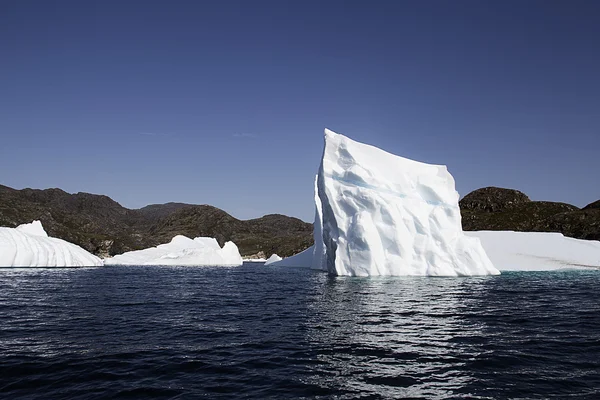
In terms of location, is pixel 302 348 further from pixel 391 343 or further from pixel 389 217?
pixel 389 217

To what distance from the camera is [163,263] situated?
78.1 meters

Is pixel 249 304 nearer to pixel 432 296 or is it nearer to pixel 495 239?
pixel 432 296

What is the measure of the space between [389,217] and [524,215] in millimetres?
102280

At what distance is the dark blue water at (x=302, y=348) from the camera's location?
8836mm

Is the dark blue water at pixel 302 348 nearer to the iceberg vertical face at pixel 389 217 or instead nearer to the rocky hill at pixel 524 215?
the iceberg vertical face at pixel 389 217

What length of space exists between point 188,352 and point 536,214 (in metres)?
133

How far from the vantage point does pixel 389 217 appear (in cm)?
3772

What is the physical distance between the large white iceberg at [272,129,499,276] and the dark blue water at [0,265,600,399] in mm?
14433

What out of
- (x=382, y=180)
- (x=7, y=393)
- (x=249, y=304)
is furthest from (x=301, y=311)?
(x=382, y=180)

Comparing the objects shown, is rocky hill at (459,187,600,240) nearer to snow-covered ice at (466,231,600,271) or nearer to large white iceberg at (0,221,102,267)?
snow-covered ice at (466,231,600,271)

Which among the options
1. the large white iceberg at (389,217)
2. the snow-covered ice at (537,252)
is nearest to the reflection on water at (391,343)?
the large white iceberg at (389,217)

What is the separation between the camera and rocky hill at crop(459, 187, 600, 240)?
102 metres

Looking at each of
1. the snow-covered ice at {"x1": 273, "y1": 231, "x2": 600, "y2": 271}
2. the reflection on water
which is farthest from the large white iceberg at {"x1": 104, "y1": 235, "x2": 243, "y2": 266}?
the reflection on water

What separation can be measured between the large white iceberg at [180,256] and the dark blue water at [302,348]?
57.9m
